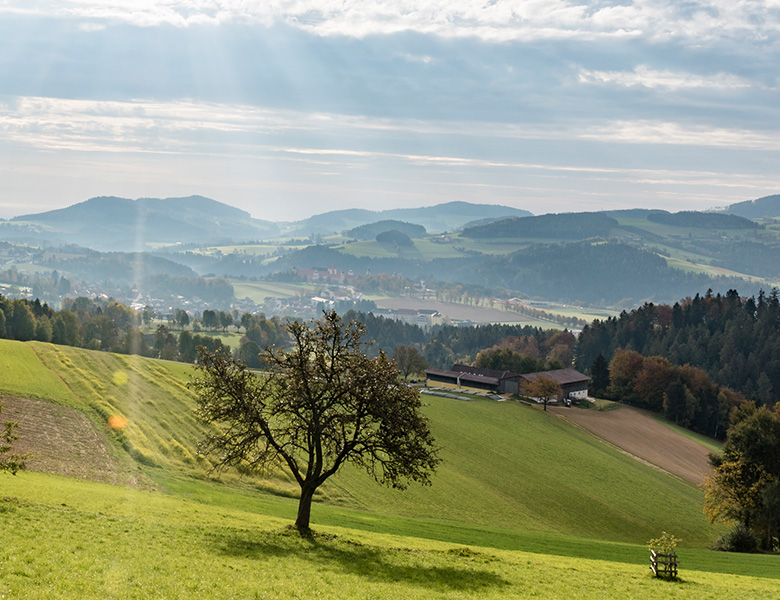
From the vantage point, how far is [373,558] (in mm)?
32875

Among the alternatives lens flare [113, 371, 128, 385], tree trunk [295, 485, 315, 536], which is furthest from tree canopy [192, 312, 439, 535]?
lens flare [113, 371, 128, 385]

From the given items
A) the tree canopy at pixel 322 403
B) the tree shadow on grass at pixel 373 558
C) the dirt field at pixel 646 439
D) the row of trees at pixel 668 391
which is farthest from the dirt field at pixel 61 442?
the row of trees at pixel 668 391

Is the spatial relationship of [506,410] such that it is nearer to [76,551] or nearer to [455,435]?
[455,435]

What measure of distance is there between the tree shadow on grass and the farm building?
107514 mm

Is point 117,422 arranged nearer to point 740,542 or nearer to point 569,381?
point 740,542

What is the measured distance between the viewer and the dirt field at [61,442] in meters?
48.7

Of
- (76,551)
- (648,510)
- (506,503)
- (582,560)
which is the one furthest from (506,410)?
(76,551)

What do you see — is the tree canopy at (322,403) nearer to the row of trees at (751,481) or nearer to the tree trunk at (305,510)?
the tree trunk at (305,510)

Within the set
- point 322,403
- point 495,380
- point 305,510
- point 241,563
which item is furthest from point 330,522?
point 495,380

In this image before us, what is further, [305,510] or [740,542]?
[740,542]

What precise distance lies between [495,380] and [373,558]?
113 metres

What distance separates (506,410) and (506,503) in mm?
50631

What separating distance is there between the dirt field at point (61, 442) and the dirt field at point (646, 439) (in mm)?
78456

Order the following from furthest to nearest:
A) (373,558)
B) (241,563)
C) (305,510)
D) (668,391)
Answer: (668,391), (305,510), (373,558), (241,563)
